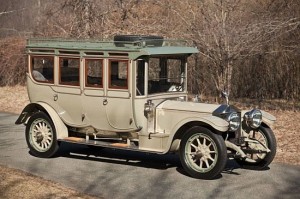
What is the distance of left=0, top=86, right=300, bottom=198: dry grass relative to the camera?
23.4 ft

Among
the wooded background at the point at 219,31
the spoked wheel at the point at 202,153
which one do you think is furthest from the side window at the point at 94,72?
the wooded background at the point at 219,31

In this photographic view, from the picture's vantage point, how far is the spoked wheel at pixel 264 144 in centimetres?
866

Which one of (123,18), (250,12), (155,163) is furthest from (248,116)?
(123,18)

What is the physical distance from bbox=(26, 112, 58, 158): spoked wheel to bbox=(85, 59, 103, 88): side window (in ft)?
3.40

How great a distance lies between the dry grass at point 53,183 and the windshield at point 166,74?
220 cm

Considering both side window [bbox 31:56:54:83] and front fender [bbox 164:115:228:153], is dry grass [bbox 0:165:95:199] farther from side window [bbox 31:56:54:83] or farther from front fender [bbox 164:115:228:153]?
side window [bbox 31:56:54:83]

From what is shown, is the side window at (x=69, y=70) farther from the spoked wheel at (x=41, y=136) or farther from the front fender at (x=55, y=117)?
the spoked wheel at (x=41, y=136)

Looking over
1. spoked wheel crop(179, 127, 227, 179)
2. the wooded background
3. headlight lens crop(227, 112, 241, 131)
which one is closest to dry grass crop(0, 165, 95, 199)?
spoked wheel crop(179, 127, 227, 179)

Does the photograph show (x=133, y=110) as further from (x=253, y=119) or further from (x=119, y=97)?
(x=253, y=119)

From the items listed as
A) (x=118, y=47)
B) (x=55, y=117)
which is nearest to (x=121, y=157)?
(x=55, y=117)

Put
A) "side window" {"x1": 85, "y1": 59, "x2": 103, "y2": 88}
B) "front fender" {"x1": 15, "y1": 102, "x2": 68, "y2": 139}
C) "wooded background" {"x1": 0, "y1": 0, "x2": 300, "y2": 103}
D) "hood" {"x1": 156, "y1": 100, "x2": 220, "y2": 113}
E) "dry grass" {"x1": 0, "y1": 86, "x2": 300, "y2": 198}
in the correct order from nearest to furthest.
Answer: "dry grass" {"x1": 0, "y1": 86, "x2": 300, "y2": 198}, "hood" {"x1": 156, "y1": 100, "x2": 220, "y2": 113}, "side window" {"x1": 85, "y1": 59, "x2": 103, "y2": 88}, "front fender" {"x1": 15, "y1": 102, "x2": 68, "y2": 139}, "wooded background" {"x1": 0, "y1": 0, "x2": 300, "y2": 103}

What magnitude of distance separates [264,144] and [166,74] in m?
2.00

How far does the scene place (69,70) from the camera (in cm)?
963

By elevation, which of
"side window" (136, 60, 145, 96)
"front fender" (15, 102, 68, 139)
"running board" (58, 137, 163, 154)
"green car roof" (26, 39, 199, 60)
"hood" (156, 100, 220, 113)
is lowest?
"running board" (58, 137, 163, 154)
